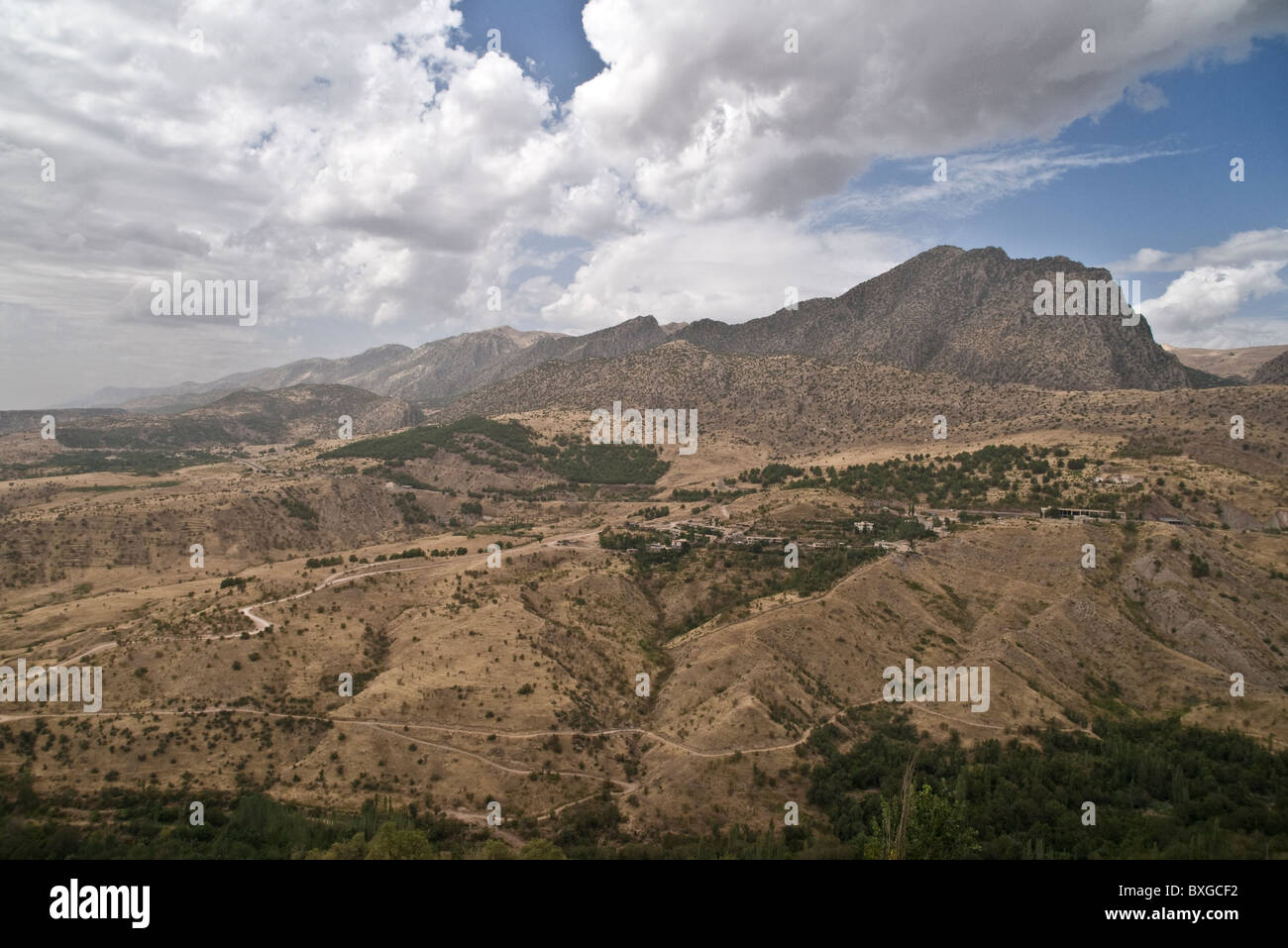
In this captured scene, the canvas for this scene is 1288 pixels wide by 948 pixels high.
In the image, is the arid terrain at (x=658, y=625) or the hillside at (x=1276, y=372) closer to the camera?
the arid terrain at (x=658, y=625)

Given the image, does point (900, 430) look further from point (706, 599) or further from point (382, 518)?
point (382, 518)

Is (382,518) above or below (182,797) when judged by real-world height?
above

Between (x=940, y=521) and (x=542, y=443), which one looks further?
(x=542, y=443)

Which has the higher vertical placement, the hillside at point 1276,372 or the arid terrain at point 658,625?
the hillside at point 1276,372

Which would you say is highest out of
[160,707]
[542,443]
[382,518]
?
[542,443]

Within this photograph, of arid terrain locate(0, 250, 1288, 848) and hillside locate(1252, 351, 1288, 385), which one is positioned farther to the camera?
hillside locate(1252, 351, 1288, 385)

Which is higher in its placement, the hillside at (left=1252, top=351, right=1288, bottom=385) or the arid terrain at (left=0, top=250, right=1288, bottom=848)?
the hillside at (left=1252, top=351, right=1288, bottom=385)

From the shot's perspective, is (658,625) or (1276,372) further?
(1276,372)

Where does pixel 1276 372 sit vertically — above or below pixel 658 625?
above
